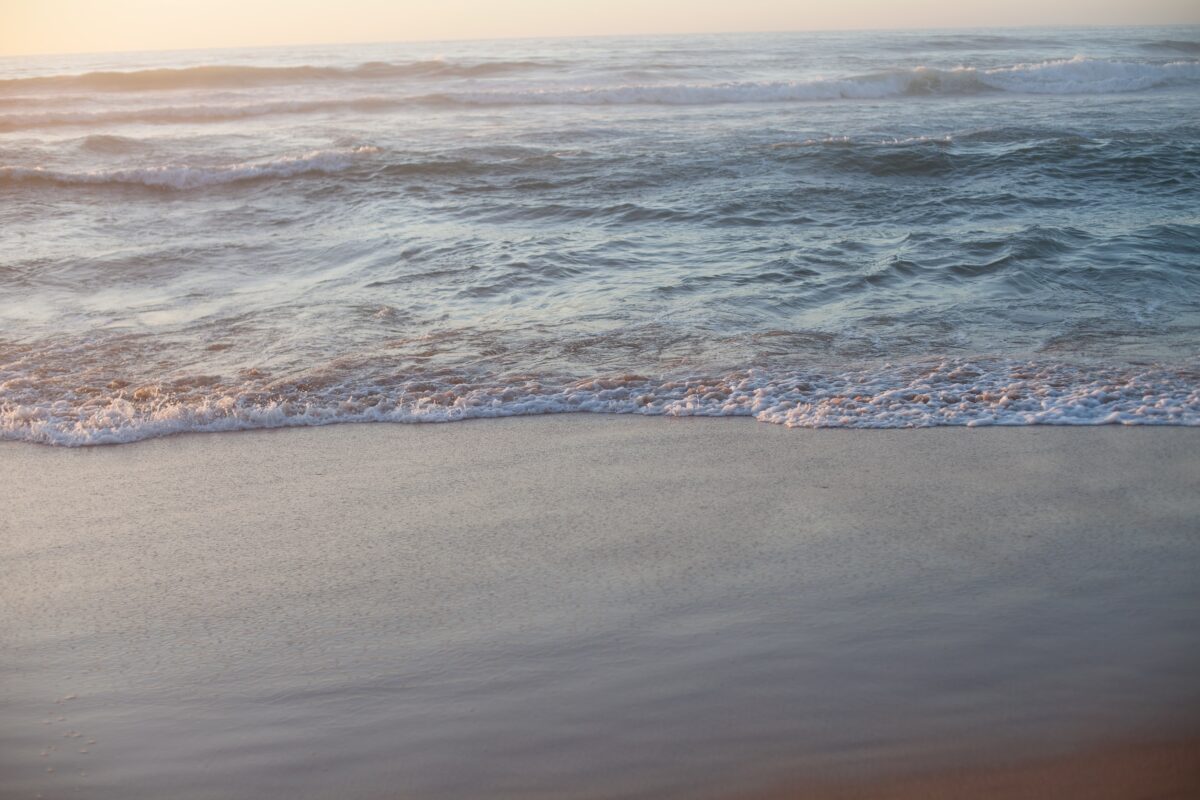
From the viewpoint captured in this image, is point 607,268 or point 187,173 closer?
point 607,268

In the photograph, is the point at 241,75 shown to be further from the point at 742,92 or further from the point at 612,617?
the point at 612,617

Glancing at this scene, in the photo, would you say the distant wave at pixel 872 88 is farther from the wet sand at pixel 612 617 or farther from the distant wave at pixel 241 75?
the wet sand at pixel 612 617

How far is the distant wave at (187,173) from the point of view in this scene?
43.1ft

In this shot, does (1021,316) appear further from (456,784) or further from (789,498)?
(456,784)

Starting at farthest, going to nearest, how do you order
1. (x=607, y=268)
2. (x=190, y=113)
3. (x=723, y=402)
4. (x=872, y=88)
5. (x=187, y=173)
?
(x=872, y=88) < (x=190, y=113) < (x=187, y=173) < (x=607, y=268) < (x=723, y=402)

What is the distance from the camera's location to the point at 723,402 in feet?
16.5

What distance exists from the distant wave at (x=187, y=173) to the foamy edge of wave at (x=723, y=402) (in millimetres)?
8377

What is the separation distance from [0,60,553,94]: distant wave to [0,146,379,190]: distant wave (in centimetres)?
1324

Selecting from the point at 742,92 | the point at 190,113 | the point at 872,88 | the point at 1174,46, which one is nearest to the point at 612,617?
the point at 190,113

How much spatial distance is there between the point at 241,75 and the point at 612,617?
27379mm

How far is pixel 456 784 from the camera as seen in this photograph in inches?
94.7

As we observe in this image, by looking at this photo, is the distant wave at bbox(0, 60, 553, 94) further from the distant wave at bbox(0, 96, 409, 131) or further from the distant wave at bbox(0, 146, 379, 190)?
the distant wave at bbox(0, 146, 379, 190)

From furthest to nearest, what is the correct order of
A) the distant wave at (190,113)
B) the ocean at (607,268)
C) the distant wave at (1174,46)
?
the distant wave at (1174,46) → the distant wave at (190,113) → the ocean at (607,268)

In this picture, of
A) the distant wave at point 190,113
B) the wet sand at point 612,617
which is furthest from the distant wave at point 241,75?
the wet sand at point 612,617
